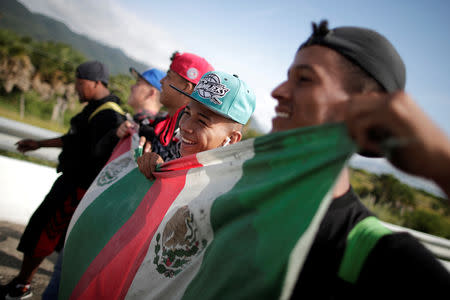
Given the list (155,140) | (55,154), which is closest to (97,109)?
(155,140)

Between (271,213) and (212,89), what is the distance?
1239 millimetres

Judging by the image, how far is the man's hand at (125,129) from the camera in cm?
254

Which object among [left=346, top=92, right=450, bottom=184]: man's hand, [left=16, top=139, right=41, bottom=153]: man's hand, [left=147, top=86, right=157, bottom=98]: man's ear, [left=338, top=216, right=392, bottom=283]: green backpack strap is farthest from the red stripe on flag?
[left=16, top=139, right=41, bottom=153]: man's hand

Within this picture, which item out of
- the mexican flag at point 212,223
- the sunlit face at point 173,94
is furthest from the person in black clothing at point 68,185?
the mexican flag at point 212,223

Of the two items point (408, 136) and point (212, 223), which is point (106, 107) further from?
point (408, 136)

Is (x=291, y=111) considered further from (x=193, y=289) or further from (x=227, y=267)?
(x=193, y=289)

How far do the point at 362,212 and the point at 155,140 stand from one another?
75.7 inches

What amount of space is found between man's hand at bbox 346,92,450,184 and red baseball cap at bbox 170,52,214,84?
2226mm

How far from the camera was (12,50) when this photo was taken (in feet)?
80.5

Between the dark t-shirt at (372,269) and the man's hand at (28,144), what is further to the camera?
the man's hand at (28,144)

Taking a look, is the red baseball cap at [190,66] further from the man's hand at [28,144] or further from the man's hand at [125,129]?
the man's hand at [28,144]

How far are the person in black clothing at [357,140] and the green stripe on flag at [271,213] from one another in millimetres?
72

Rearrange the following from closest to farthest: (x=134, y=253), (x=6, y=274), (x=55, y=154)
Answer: (x=134, y=253) → (x=6, y=274) → (x=55, y=154)

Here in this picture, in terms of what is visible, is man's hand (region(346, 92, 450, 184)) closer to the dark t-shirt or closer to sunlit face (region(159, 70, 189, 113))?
the dark t-shirt
